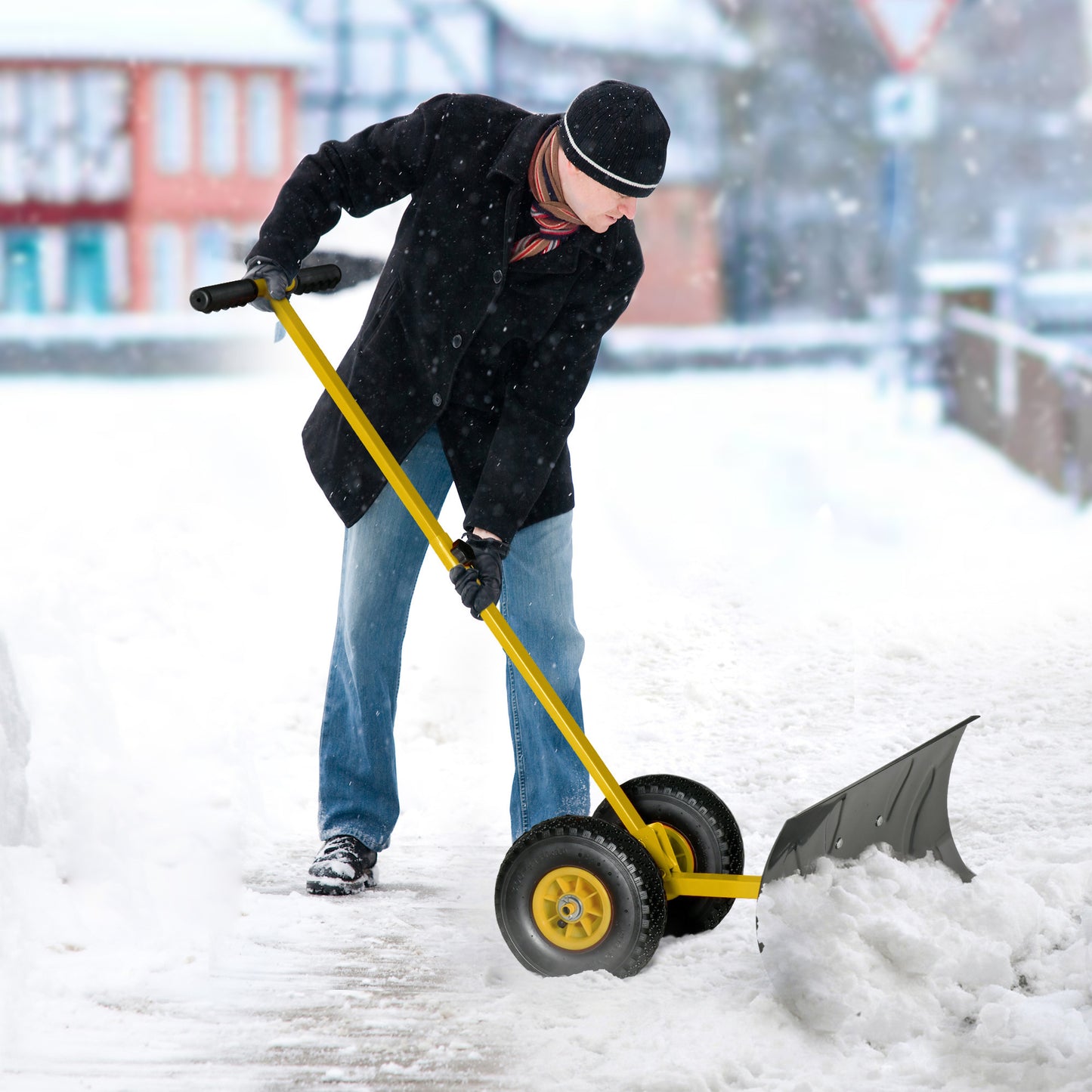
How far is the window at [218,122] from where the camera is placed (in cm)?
795

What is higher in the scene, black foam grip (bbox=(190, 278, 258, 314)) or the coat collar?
the coat collar

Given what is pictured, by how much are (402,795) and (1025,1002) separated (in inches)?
70.9

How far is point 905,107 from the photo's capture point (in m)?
7.92

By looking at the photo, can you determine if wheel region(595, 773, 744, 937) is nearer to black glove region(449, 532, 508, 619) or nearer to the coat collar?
black glove region(449, 532, 508, 619)

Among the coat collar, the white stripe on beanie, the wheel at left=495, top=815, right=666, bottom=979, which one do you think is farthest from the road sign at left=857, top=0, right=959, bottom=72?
the wheel at left=495, top=815, right=666, bottom=979

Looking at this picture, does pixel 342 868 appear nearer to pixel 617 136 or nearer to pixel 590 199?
pixel 590 199

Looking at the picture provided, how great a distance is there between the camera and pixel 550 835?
230cm

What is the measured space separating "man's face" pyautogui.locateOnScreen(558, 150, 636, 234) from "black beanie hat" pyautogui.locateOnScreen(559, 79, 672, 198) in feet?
0.06

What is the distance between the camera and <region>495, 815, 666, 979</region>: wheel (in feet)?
7.45

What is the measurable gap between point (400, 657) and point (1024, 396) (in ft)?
20.5

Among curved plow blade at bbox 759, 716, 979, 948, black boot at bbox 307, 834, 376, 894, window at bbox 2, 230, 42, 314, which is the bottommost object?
black boot at bbox 307, 834, 376, 894

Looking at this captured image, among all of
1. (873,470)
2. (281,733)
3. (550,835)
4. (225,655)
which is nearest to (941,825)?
(550,835)

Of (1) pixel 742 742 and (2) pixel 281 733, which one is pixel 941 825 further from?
(2) pixel 281 733

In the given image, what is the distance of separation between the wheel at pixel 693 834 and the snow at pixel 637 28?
6.49m
